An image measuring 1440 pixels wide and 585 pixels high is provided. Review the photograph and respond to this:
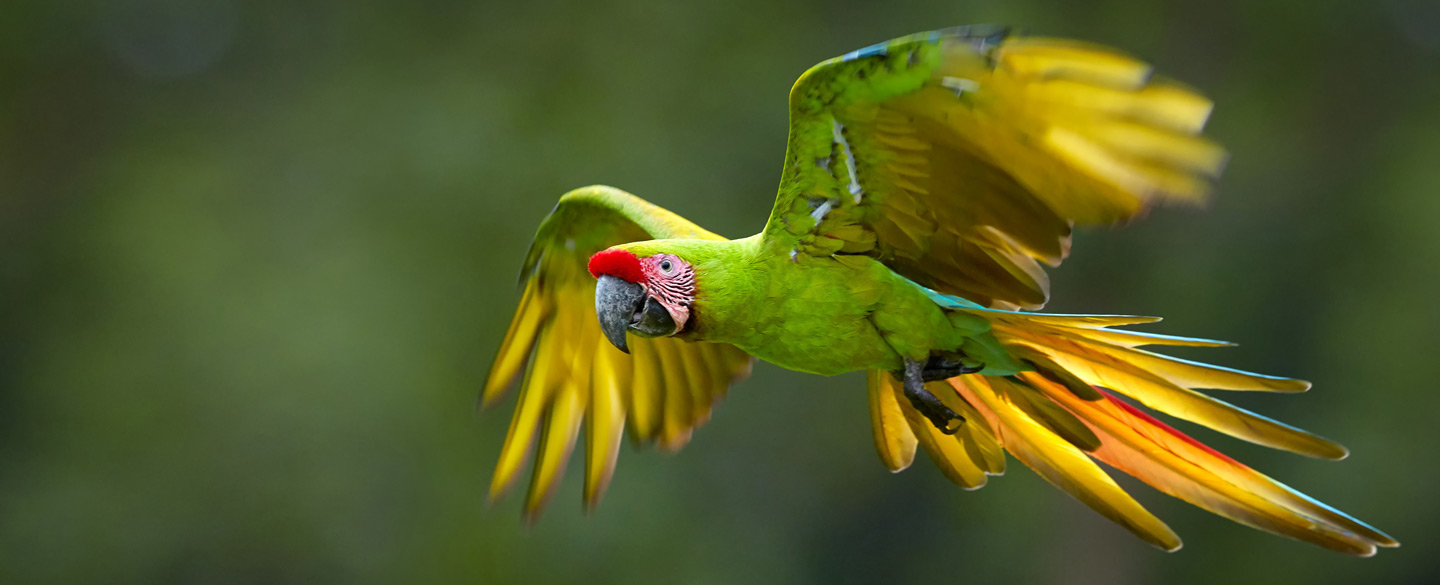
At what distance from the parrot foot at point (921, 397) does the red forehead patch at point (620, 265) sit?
0.47 m

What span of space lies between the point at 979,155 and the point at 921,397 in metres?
0.41

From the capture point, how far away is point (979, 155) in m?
1.74

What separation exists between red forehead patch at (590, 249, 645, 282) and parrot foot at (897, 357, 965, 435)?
47 centimetres

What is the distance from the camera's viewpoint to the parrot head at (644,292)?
185 centimetres

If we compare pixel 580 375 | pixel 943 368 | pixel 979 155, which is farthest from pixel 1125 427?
pixel 580 375

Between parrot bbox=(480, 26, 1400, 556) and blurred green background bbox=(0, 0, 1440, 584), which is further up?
parrot bbox=(480, 26, 1400, 556)

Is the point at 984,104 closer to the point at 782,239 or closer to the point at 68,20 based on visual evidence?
the point at 782,239

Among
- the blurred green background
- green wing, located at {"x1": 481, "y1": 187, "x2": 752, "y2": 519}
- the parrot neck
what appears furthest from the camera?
the blurred green background

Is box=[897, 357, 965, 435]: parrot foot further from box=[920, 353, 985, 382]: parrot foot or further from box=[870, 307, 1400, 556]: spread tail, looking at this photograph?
box=[870, 307, 1400, 556]: spread tail

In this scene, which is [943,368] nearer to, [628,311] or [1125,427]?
[1125,427]

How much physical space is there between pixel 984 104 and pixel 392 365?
192 inches

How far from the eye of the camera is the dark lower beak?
188 cm

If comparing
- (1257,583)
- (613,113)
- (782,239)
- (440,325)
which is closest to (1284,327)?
(1257,583)

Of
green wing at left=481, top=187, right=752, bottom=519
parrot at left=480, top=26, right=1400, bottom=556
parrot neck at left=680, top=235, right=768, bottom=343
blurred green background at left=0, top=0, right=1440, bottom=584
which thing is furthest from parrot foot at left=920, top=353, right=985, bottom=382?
blurred green background at left=0, top=0, right=1440, bottom=584
